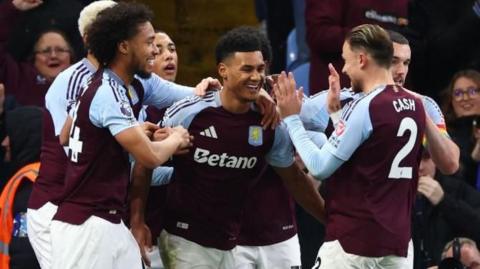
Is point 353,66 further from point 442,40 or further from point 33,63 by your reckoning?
point 33,63

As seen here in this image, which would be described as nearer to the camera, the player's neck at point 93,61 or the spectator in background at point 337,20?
the player's neck at point 93,61

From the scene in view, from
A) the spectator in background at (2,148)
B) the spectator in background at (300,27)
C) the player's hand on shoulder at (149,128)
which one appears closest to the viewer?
the player's hand on shoulder at (149,128)

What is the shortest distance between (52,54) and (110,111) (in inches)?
144

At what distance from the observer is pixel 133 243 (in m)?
7.90

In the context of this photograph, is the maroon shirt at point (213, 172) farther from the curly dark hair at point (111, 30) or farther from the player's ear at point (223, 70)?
the curly dark hair at point (111, 30)

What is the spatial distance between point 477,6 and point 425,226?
7.74 ft

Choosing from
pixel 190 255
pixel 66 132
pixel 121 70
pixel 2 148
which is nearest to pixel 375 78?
pixel 121 70

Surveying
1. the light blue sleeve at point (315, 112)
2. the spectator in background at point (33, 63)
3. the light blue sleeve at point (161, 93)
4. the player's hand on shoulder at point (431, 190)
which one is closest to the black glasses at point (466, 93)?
the player's hand on shoulder at point (431, 190)

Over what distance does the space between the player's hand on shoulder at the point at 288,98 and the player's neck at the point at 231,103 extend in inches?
12.4

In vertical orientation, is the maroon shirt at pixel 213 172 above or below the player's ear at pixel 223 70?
below

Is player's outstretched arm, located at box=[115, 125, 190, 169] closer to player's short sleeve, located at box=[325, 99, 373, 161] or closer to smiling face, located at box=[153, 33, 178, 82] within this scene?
player's short sleeve, located at box=[325, 99, 373, 161]

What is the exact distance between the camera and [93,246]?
7.75 m

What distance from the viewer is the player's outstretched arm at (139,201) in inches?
321

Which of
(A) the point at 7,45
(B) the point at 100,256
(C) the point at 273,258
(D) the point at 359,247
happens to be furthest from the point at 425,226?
(A) the point at 7,45
